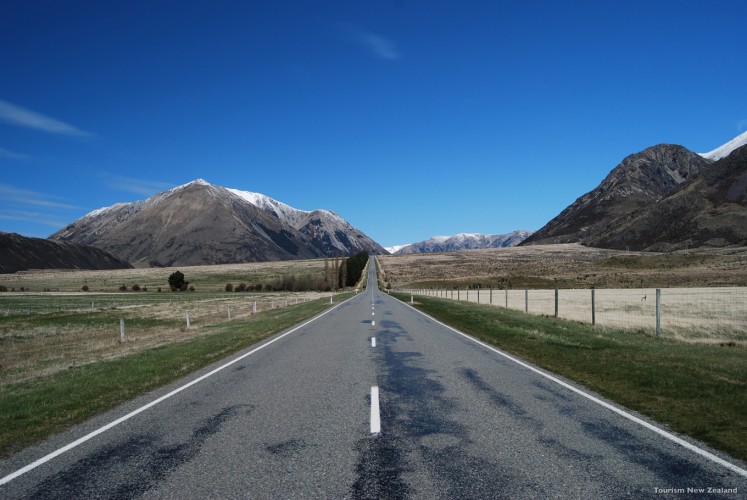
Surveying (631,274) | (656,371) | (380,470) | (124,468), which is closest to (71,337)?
(124,468)

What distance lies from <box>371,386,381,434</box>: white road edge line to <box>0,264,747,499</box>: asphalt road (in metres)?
0.05

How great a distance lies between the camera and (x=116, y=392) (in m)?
9.89

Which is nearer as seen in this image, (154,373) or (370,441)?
(370,441)

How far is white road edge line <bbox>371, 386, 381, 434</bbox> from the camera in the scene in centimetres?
683

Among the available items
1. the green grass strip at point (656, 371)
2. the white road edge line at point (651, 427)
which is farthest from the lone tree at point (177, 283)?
the white road edge line at point (651, 427)

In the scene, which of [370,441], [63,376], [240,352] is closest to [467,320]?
[240,352]

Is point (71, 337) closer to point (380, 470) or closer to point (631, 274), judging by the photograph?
point (380, 470)

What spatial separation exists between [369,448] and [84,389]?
7.44 metres

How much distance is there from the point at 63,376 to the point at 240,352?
476 cm

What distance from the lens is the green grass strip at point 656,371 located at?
7133 millimetres

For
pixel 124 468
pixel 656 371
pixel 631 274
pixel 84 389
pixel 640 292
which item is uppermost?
pixel 631 274

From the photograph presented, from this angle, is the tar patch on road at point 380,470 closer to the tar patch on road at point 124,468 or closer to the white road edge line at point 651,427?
the tar patch on road at point 124,468

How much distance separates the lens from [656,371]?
35.7 feet

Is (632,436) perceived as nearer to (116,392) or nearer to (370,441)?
(370,441)
